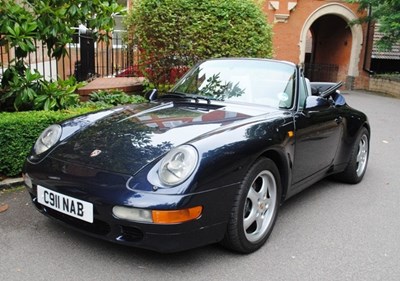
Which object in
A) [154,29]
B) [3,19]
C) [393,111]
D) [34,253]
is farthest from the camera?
[393,111]

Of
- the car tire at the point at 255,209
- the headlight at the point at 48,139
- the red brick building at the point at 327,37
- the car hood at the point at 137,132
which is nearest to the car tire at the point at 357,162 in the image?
the car hood at the point at 137,132

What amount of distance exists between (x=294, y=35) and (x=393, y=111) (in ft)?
24.7

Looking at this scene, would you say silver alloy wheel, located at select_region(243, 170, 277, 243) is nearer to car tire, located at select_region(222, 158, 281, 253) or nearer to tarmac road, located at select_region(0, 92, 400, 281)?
car tire, located at select_region(222, 158, 281, 253)

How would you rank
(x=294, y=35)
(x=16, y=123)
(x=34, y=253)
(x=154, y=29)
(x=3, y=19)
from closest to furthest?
(x=34, y=253) → (x=16, y=123) → (x=3, y=19) → (x=154, y=29) → (x=294, y=35)

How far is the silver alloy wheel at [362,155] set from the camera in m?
5.43

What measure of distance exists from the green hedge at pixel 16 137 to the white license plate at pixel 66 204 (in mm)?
1596

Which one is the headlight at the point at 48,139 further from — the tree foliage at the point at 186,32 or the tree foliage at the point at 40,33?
the tree foliage at the point at 186,32

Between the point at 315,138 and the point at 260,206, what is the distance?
3.77ft

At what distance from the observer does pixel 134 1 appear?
328 inches

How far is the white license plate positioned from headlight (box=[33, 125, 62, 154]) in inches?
15.7

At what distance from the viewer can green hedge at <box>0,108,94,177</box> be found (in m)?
4.52

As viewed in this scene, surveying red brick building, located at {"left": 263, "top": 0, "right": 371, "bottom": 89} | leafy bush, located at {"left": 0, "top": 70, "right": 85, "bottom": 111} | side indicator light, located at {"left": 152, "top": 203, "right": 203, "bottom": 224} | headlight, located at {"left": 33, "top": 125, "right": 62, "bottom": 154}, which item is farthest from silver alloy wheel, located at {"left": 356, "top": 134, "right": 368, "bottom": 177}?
red brick building, located at {"left": 263, "top": 0, "right": 371, "bottom": 89}

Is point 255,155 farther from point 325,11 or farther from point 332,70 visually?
point 332,70

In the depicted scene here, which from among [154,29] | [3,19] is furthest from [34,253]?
[154,29]
